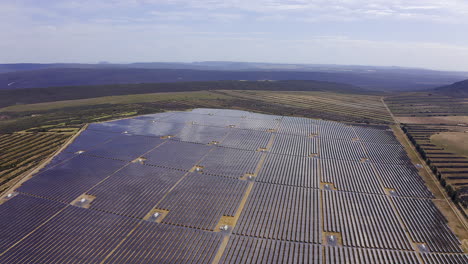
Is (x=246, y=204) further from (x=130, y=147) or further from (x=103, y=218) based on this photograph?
(x=130, y=147)

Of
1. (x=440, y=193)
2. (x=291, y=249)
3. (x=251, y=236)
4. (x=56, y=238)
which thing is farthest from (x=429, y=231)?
(x=56, y=238)

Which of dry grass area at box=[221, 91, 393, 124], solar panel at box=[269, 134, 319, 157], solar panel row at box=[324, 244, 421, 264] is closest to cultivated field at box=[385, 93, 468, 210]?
dry grass area at box=[221, 91, 393, 124]

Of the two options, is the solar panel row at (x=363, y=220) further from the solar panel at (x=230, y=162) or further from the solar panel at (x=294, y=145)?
the solar panel at (x=294, y=145)

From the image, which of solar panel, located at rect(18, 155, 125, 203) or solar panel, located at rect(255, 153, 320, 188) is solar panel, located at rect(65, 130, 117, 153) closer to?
solar panel, located at rect(18, 155, 125, 203)

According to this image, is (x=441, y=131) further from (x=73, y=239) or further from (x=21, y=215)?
(x=21, y=215)

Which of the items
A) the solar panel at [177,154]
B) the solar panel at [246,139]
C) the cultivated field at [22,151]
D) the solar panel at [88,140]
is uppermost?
the solar panel at [246,139]

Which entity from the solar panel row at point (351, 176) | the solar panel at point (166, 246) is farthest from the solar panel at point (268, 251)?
the solar panel row at point (351, 176)
